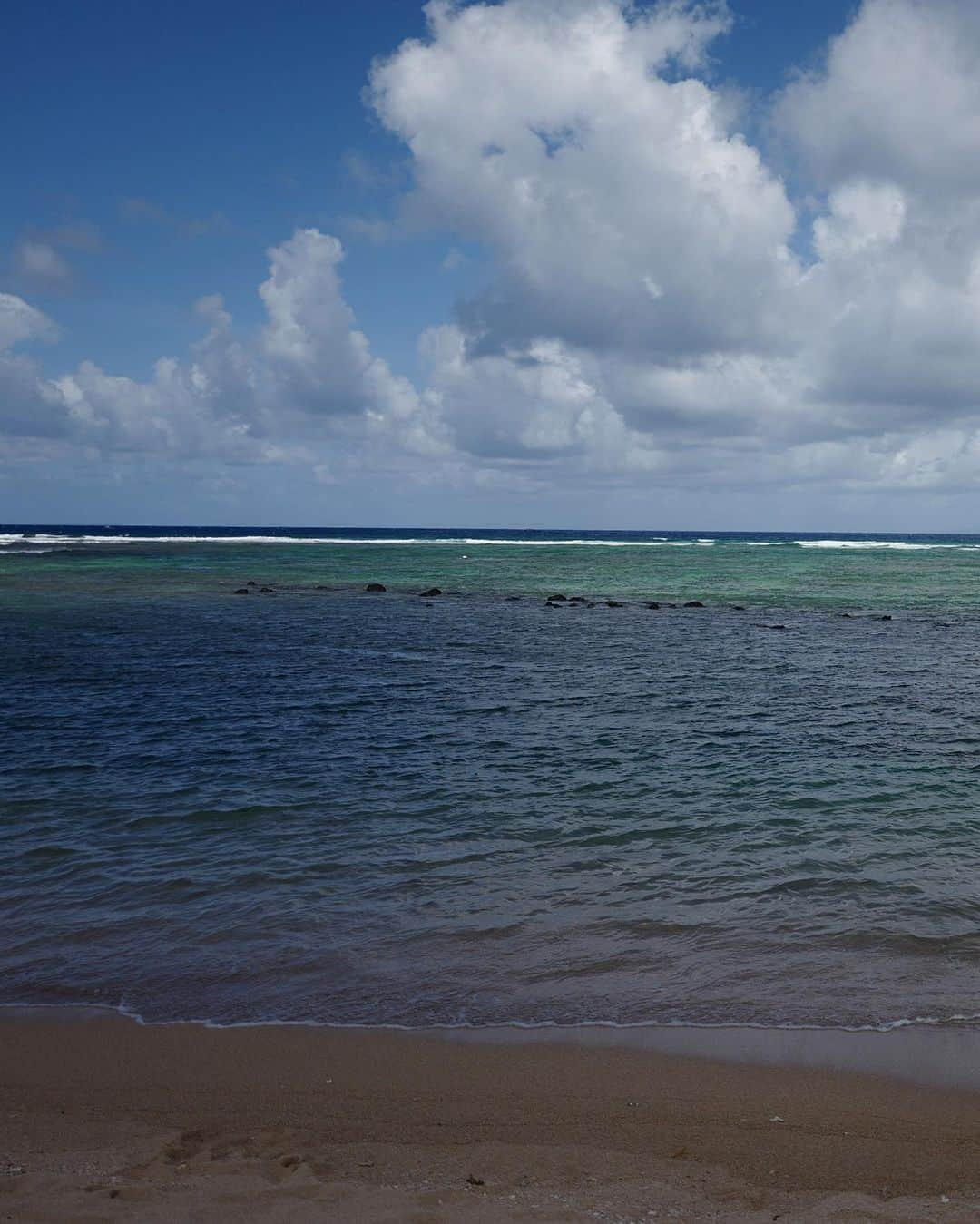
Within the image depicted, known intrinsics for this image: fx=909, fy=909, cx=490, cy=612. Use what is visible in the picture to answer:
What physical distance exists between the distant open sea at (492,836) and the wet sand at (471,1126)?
529 mm

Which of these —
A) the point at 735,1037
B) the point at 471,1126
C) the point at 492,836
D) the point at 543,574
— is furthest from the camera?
the point at 543,574

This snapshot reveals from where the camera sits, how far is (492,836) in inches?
483

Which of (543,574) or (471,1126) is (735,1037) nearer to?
(471,1126)

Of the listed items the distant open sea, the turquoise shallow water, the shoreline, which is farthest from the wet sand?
the turquoise shallow water

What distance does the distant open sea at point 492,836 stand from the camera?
8367 mm

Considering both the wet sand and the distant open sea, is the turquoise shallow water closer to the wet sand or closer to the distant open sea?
the distant open sea

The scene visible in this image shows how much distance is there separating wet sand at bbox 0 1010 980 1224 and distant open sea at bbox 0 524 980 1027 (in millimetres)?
529

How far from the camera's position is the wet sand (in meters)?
5.40

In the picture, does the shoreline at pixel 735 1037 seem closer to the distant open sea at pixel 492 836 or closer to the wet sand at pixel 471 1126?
the wet sand at pixel 471 1126

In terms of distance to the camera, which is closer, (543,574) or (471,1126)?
(471,1126)

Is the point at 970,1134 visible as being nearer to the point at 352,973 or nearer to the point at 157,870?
the point at 352,973

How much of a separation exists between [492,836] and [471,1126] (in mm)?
5932

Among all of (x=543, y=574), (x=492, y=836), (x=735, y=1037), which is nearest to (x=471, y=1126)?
(x=735, y=1037)

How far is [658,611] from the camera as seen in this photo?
150 feet
